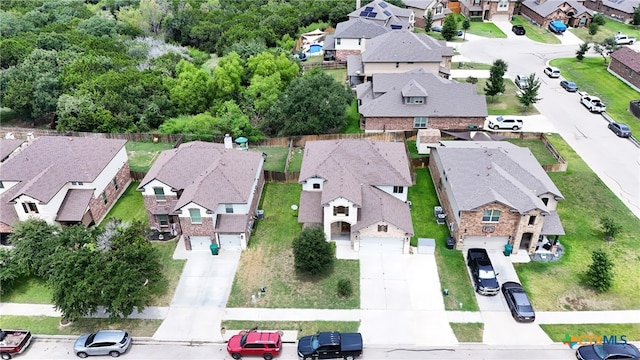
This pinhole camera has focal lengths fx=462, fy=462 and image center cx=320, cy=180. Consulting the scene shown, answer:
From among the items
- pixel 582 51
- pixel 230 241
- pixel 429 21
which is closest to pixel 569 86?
pixel 582 51

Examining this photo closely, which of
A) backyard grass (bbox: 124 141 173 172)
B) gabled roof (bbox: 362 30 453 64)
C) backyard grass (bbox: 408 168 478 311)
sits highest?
gabled roof (bbox: 362 30 453 64)

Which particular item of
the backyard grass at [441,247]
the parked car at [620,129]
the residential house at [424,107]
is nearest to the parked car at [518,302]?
the backyard grass at [441,247]

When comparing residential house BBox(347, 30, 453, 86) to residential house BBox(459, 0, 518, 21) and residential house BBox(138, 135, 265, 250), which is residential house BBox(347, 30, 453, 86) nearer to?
residential house BBox(138, 135, 265, 250)

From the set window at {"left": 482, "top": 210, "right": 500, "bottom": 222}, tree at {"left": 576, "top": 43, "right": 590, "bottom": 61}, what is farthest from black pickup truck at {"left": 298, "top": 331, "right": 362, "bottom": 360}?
tree at {"left": 576, "top": 43, "right": 590, "bottom": 61}

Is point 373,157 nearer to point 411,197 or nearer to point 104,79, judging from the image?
point 411,197

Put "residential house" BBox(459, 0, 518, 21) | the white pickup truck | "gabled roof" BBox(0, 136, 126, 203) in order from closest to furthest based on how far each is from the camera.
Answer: "gabled roof" BBox(0, 136, 126, 203) < the white pickup truck < "residential house" BBox(459, 0, 518, 21)

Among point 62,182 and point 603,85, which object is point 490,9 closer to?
point 603,85
